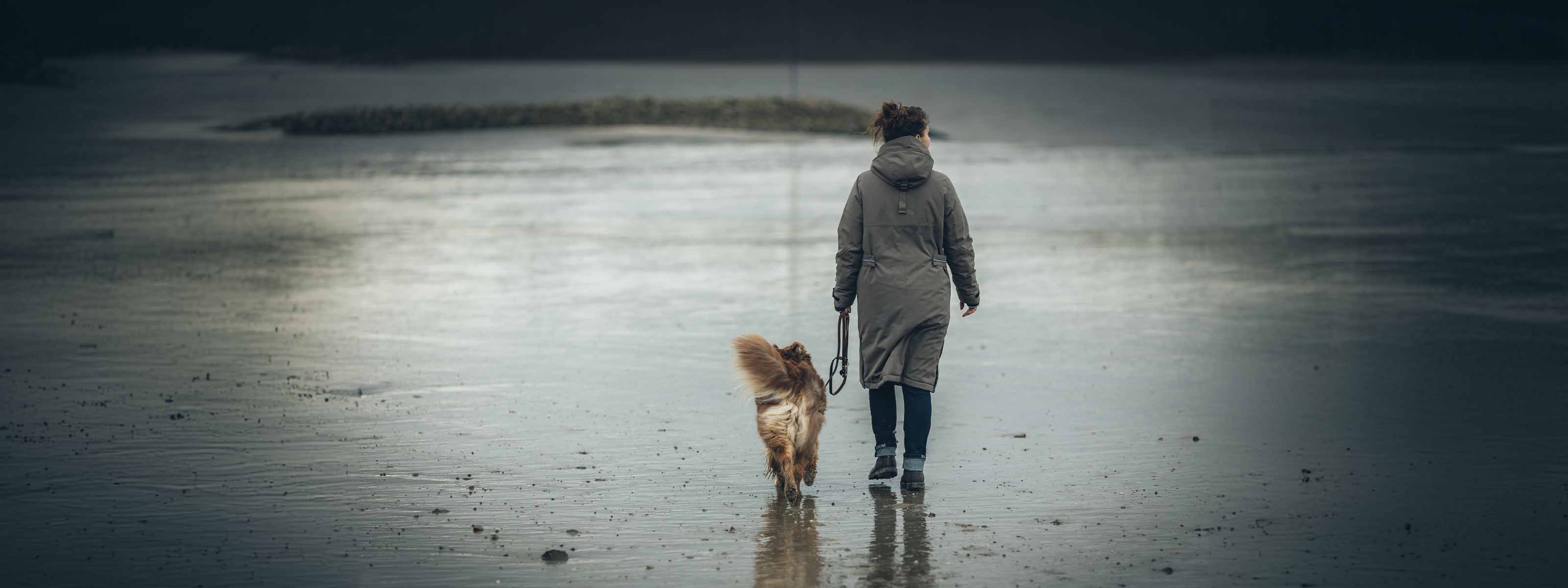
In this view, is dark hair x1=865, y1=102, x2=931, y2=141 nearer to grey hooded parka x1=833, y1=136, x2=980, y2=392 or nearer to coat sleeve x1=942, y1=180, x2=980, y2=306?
grey hooded parka x1=833, y1=136, x2=980, y2=392

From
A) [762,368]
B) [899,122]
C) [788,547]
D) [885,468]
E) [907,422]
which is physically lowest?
[788,547]

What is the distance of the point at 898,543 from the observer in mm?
5512

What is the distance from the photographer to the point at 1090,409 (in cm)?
790

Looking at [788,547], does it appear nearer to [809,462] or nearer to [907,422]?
[809,462]

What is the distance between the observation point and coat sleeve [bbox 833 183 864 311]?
248 inches

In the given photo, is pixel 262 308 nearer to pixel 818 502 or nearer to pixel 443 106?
pixel 818 502

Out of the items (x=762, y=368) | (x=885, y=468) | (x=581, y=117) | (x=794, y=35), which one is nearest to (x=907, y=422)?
(x=885, y=468)

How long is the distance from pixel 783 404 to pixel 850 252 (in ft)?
2.23

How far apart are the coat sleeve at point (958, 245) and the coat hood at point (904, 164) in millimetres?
136

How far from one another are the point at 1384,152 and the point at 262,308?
21.0 metres

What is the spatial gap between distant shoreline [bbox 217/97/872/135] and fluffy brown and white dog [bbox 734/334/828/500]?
2691 centimetres

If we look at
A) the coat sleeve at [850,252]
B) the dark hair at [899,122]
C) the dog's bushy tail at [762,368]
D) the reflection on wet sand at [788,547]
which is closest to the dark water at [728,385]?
the reflection on wet sand at [788,547]

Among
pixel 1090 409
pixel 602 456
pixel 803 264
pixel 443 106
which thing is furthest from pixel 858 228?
pixel 443 106

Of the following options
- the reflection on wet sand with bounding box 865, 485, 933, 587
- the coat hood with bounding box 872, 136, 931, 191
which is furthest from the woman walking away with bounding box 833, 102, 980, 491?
the reflection on wet sand with bounding box 865, 485, 933, 587
